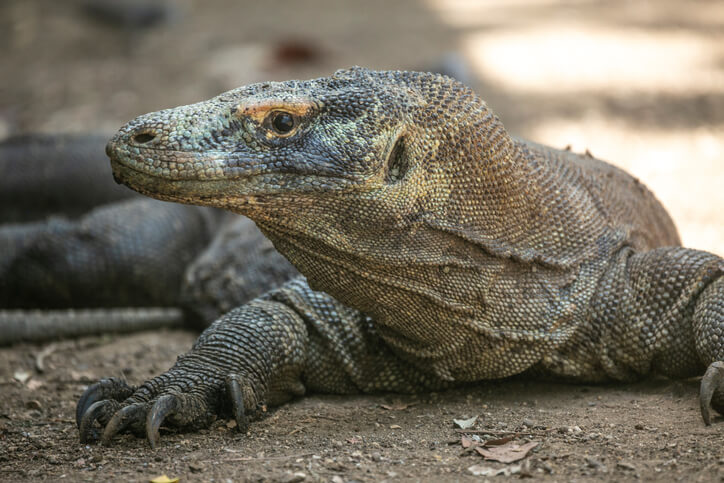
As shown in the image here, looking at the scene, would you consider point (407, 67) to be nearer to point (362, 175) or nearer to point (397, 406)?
point (397, 406)

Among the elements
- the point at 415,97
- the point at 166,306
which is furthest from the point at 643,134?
the point at 415,97

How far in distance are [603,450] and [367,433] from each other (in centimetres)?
99

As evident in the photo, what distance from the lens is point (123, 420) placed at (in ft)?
11.8

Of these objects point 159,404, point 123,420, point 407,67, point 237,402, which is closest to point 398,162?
point 237,402

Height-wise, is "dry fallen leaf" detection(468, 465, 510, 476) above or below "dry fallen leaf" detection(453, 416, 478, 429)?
below

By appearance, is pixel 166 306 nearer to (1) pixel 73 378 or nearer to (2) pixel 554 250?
(1) pixel 73 378

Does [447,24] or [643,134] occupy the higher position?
[447,24]

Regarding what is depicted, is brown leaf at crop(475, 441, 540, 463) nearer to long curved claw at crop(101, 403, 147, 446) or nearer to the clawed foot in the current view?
the clawed foot

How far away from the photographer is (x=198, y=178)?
312 centimetres

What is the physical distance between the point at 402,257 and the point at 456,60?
760cm

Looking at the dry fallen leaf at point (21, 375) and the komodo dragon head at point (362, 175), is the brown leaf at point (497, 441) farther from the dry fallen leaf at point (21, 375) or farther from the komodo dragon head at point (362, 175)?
the dry fallen leaf at point (21, 375)

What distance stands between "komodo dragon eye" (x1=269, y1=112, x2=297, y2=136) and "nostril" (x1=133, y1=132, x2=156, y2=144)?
45 cm

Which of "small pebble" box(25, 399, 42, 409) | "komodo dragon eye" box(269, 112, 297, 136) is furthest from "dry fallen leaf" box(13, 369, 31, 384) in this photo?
"komodo dragon eye" box(269, 112, 297, 136)

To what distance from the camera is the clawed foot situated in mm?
3580
